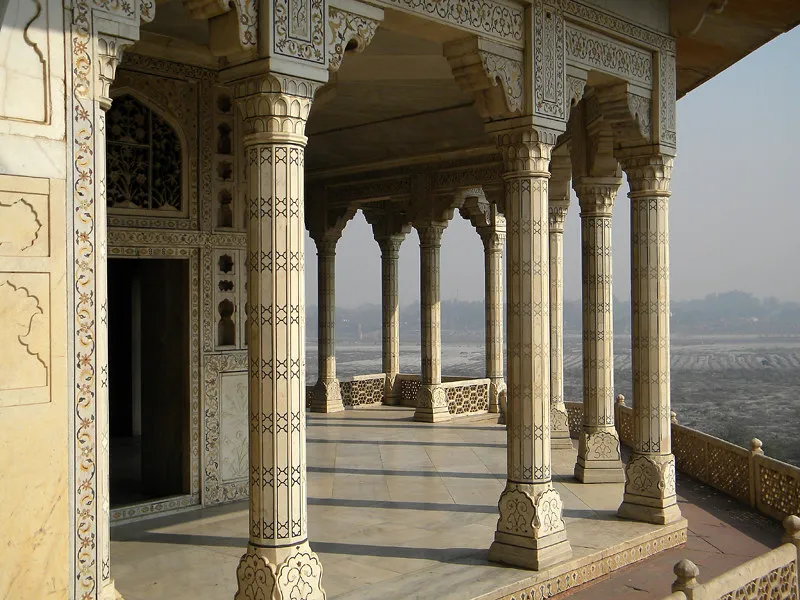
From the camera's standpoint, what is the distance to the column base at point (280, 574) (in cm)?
522

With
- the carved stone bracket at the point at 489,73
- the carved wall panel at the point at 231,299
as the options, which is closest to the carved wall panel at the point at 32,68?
the carved stone bracket at the point at 489,73

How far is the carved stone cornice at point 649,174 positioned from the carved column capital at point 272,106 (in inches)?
182

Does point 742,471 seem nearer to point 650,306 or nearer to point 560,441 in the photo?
point 650,306

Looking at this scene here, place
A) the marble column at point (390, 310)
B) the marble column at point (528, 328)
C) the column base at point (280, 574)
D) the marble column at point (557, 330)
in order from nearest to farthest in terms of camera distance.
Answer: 1. the column base at point (280, 574)
2. the marble column at point (528, 328)
3. the marble column at point (557, 330)
4. the marble column at point (390, 310)

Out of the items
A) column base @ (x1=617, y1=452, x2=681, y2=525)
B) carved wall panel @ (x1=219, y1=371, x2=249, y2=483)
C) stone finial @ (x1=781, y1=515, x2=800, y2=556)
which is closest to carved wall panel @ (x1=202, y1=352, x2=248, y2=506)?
carved wall panel @ (x1=219, y1=371, x2=249, y2=483)

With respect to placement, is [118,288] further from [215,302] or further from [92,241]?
[92,241]

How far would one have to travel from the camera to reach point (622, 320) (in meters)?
92.4

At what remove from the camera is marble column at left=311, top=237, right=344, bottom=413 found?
675 inches

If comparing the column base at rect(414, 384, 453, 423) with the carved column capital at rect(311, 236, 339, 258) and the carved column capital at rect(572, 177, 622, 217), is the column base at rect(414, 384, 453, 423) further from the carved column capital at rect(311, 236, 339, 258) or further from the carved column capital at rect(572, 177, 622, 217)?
the carved column capital at rect(572, 177, 622, 217)

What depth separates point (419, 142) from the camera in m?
14.2

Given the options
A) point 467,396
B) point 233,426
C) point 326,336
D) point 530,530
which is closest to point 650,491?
point 530,530

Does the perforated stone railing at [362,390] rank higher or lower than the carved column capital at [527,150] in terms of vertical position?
lower

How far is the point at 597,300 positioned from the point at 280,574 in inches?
263

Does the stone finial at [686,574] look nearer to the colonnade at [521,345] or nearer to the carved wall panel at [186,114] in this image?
the colonnade at [521,345]
